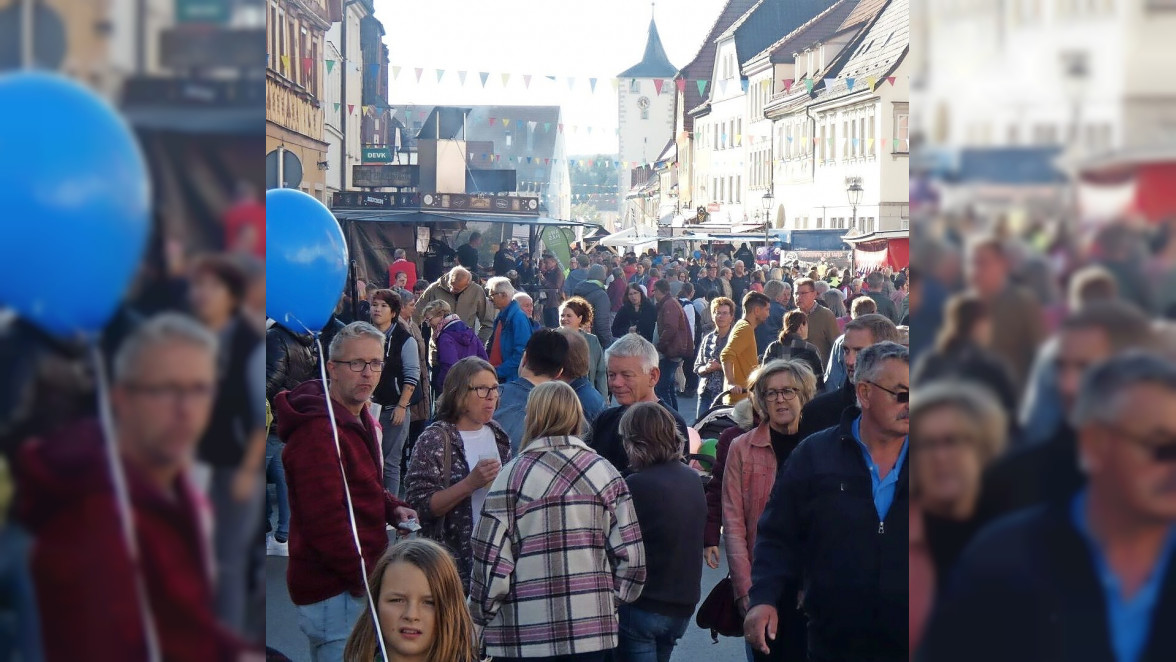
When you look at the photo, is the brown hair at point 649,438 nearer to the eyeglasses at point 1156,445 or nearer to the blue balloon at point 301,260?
the blue balloon at point 301,260

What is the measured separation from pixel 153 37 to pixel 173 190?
0.58 ft

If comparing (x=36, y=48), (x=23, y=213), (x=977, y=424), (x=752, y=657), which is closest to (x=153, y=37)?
(x=36, y=48)

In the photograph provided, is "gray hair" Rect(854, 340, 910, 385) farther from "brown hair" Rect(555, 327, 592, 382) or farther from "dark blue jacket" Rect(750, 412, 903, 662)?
"brown hair" Rect(555, 327, 592, 382)

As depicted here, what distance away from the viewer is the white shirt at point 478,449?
566 cm

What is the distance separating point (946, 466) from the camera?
1837mm

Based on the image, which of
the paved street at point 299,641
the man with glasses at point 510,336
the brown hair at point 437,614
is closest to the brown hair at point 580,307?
the man with glasses at point 510,336

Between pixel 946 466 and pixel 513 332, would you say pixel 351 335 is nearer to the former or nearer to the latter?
pixel 946 466

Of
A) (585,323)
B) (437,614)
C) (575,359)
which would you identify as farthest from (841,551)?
(585,323)

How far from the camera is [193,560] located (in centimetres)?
175

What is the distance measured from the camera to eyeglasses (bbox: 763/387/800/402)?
5848 millimetres

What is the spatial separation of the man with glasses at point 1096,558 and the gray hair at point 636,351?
4890 millimetres

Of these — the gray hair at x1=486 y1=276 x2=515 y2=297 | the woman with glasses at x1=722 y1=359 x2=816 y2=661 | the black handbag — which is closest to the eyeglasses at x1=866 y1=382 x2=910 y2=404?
the woman with glasses at x1=722 y1=359 x2=816 y2=661

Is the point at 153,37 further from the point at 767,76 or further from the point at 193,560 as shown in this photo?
the point at 767,76

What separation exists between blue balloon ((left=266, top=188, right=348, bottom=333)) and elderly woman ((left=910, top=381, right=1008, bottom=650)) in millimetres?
3647
